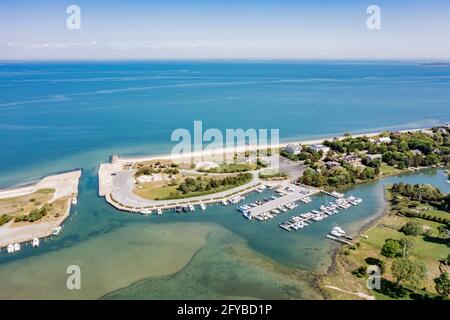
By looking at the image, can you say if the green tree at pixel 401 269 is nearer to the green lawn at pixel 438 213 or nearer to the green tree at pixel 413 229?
the green tree at pixel 413 229

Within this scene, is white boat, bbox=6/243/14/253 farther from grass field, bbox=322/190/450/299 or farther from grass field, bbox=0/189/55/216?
grass field, bbox=322/190/450/299

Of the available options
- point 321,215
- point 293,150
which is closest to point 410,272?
point 321,215

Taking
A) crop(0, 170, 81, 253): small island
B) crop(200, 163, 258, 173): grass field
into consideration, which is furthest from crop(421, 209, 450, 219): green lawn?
crop(0, 170, 81, 253): small island

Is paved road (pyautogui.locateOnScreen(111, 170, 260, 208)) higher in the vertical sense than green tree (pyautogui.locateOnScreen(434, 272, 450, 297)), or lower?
higher

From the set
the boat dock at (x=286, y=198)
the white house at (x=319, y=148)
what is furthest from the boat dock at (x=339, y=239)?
the white house at (x=319, y=148)

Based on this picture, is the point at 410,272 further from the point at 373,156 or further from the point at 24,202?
the point at 24,202
